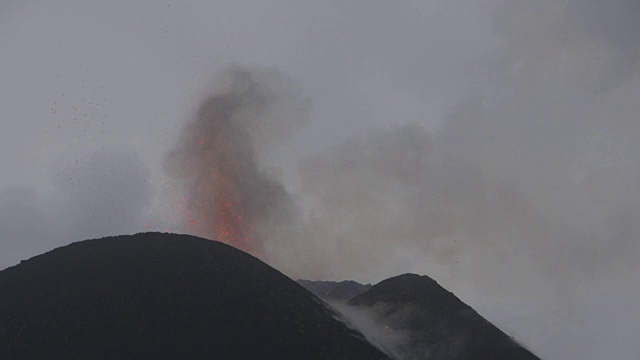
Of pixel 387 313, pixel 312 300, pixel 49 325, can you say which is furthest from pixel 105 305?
pixel 387 313

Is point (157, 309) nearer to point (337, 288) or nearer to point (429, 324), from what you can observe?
point (429, 324)

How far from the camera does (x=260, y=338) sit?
3678 cm

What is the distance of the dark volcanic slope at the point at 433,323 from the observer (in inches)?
2290

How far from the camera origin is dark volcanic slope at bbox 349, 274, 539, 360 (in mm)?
58156

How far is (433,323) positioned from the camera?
65.1 meters

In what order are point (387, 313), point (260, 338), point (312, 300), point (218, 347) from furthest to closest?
point (387, 313) → point (312, 300) → point (260, 338) → point (218, 347)

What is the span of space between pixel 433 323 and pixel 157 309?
40.1 m

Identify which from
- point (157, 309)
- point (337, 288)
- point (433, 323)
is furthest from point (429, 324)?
point (337, 288)

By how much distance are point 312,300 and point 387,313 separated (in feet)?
72.9

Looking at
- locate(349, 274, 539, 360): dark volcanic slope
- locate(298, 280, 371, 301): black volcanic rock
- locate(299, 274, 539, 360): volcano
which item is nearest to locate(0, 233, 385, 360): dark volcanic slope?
locate(299, 274, 539, 360): volcano

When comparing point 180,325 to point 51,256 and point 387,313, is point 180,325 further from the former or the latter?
point 387,313

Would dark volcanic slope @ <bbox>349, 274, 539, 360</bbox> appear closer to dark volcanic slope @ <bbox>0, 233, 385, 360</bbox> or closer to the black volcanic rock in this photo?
dark volcanic slope @ <bbox>0, 233, 385, 360</bbox>

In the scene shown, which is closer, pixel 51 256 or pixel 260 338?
pixel 260 338

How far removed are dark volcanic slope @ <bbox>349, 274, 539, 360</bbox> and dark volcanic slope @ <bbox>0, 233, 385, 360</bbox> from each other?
1846cm
